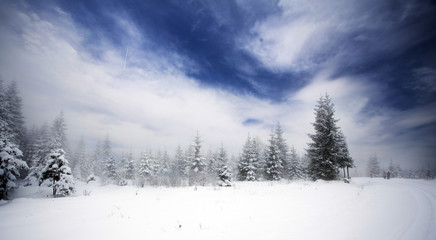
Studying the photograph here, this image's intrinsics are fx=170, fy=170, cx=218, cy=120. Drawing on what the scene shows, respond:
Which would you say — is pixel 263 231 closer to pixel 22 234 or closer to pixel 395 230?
pixel 395 230

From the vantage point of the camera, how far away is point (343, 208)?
672 centimetres

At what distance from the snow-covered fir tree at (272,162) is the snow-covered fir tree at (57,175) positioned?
30567mm

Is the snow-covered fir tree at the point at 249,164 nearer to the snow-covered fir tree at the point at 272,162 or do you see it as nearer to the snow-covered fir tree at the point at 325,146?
the snow-covered fir tree at the point at 272,162

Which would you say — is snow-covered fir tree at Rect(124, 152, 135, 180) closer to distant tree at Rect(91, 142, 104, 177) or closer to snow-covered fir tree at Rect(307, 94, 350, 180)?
distant tree at Rect(91, 142, 104, 177)

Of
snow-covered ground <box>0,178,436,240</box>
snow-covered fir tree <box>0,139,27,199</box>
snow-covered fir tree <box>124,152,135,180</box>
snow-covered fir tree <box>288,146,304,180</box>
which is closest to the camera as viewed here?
snow-covered ground <box>0,178,436,240</box>

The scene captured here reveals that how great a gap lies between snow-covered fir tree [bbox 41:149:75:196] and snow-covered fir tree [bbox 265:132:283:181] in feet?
100

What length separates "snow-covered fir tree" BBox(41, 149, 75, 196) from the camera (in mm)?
13898

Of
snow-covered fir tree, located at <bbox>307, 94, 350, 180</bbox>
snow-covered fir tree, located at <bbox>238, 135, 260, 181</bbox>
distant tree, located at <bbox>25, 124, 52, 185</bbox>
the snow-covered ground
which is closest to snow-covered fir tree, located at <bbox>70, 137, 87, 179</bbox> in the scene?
distant tree, located at <bbox>25, 124, 52, 185</bbox>

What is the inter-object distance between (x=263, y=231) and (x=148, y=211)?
16.4 ft

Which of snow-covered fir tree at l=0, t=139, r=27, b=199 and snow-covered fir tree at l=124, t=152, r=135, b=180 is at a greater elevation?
snow-covered fir tree at l=0, t=139, r=27, b=199

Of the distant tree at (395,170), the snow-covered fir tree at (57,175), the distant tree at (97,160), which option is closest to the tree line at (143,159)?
the snow-covered fir tree at (57,175)

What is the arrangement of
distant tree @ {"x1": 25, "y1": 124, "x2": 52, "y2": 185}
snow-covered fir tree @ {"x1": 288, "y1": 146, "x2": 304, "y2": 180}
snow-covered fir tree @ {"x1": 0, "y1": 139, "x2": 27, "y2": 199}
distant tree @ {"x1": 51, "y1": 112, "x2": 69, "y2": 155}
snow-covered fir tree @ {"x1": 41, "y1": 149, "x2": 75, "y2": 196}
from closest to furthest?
snow-covered fir tree @ {"x1": 0, "y1": 139, "x2": 27, "y2": 199}
snow-covered fir tree @ {"x1": 41, "y1": 149, "x2": 75, "y2": 196}
distant tree @ {"x1": 25, "y1": 124, "x2": 52, "y2": 185}
distant tree @ {"x1": 51, "y1": 112, "x2": 69, "y2": 155}
snow-covered fir tree @ {"x1": 288, "y1": 146, "x2": 304, "y2": 180}

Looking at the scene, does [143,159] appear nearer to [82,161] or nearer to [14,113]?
[14,113]

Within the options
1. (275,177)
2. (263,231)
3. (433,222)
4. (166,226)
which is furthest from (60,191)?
(275,177)
